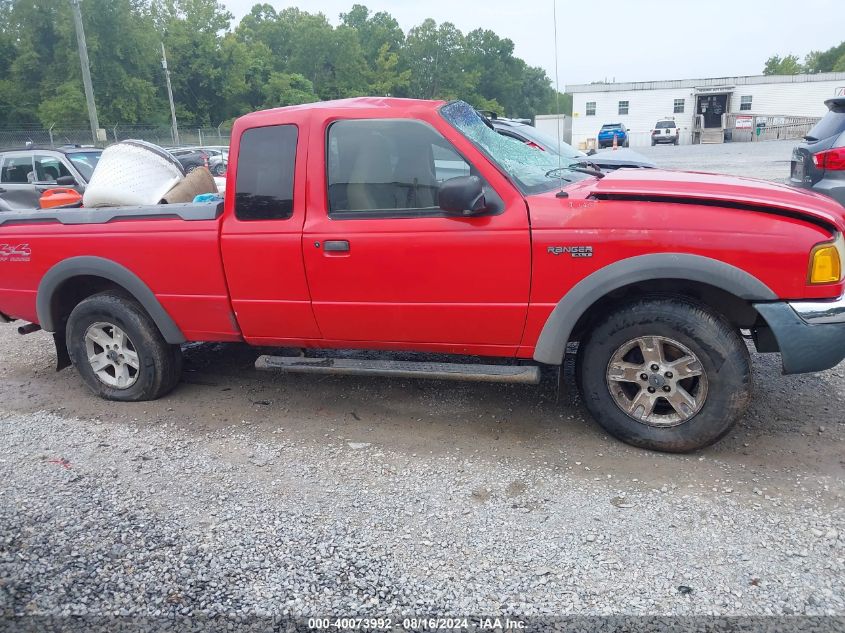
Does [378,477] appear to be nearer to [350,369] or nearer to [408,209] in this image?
[350,369]

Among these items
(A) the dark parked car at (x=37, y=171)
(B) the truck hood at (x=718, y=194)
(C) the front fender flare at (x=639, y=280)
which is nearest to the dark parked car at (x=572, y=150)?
(B) the truck hood at (x=718, y=194)

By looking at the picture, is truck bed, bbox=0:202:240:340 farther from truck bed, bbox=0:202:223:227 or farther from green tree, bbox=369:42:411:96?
green tree, bbox=369:42:411:96

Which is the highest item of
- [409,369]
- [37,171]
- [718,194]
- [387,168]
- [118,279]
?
[37,171]

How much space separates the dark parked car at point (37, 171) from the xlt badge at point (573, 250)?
997 centimetres

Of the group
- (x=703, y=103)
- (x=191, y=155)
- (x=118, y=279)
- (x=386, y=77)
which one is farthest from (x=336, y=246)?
(x=386, y=77)

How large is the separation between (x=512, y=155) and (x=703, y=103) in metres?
53.0

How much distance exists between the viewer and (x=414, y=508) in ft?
10.2

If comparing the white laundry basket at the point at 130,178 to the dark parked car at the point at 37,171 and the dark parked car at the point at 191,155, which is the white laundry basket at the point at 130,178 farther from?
the dark parked car at the point at 191,155

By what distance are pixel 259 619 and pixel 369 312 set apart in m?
1.83

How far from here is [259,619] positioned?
243cm

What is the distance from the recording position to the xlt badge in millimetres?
3312

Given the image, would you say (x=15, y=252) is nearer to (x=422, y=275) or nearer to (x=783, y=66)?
(x=422, y=275)

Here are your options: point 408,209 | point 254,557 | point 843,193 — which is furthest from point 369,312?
point 843,193

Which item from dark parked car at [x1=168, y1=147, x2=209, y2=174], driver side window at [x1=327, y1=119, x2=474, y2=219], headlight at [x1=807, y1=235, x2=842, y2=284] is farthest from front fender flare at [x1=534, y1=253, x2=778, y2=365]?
dark parked car at [x1=168, y1=147, x2=209, y2=174]
